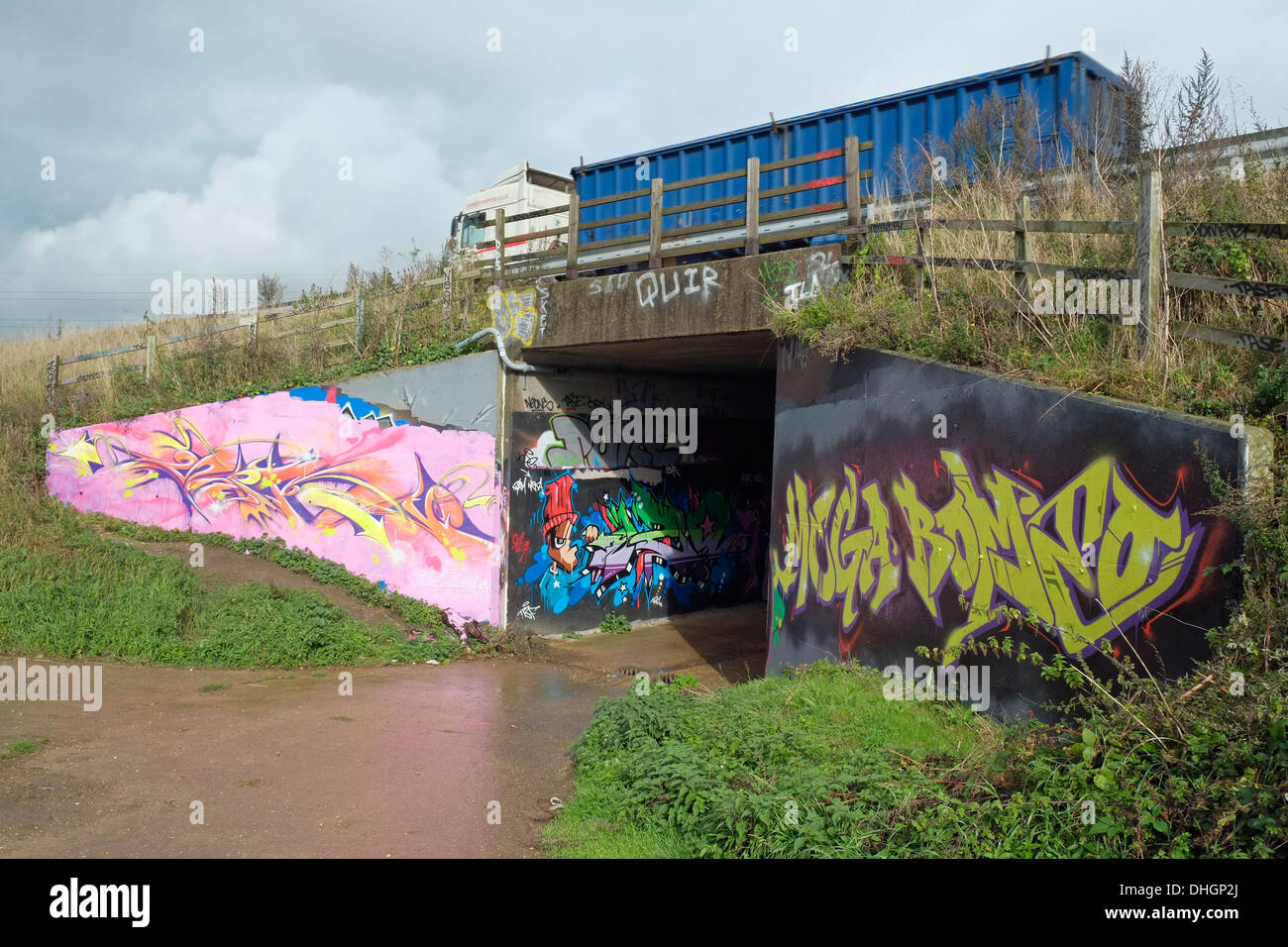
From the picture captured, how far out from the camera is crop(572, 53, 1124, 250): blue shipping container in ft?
39.9

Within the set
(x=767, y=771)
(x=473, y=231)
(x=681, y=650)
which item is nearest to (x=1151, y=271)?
(x=767, y=771)

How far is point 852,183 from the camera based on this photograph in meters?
9.28

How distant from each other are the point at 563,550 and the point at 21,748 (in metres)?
7.41

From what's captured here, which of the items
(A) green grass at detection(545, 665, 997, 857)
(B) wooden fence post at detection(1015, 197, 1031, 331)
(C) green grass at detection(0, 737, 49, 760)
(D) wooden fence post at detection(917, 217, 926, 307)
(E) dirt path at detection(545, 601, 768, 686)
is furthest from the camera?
(E) dirt path at detection(545, 601, 768, 686)

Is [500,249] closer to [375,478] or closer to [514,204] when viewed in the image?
[375,478]

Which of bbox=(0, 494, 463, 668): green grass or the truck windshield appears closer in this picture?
bbox=(0, 494, 463, 668): green grass

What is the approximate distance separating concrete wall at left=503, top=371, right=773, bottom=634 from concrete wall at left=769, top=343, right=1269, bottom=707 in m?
4.63

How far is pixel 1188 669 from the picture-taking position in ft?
15.8

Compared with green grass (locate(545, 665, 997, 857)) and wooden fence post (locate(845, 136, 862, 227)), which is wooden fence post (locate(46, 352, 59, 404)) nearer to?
green grass (locate(545, 665, 997, 857))

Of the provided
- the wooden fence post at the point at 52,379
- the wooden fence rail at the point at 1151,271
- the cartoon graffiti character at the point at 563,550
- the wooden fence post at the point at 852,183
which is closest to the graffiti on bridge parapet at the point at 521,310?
the cartoon graffiti character at the point at 563,550

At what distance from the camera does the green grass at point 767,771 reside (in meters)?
4.59

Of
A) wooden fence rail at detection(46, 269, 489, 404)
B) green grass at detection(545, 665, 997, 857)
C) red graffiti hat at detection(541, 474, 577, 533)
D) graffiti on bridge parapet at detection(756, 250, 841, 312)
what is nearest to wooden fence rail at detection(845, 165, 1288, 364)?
graffiti on bridge parapet at detection(756, 250, 841, 312)

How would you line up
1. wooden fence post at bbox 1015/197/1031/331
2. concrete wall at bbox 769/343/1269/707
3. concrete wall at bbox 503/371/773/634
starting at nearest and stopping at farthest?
concrete wall at bbox 769/343/1269/707
wooden fence post at bbox 1015/197/1031/331
concrete wall at bbox 503/371/773/634

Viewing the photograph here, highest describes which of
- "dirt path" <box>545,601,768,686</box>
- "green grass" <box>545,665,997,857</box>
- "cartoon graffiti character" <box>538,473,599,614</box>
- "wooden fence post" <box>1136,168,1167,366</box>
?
"wooden fence post" <box>1136,168,1167,366</box>
